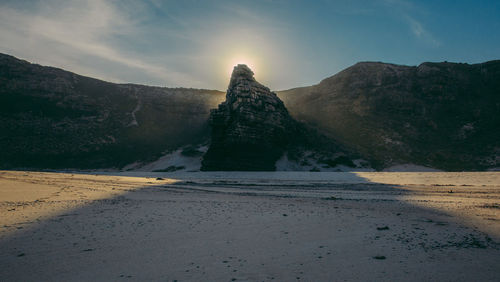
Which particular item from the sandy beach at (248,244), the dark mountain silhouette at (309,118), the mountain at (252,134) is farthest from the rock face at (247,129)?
the sandy beach at (248,244)

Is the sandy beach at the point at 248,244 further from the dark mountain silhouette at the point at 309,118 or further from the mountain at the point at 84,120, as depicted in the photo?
the mountain at the point at 84,120

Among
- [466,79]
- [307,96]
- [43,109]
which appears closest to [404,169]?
[307,96]

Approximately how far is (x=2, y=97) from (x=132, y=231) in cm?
6672

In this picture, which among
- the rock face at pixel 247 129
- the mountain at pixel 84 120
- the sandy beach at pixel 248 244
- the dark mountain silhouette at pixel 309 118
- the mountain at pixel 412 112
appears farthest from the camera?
the mountain at pixel 84 120

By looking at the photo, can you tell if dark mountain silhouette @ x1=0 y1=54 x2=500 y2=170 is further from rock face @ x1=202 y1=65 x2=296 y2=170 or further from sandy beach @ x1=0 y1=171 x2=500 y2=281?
sandy beach @ x1=0 y1=171 x2=500 y2=281

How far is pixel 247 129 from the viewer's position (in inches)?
1336

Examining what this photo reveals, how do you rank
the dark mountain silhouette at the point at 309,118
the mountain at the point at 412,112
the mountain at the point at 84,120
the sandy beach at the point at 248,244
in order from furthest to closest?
the mountain at the point at 84,120
the dark mountain silhouette at the point at 309,118
the mountain at the point at 412,112
the sandy beach at the point at 248,244

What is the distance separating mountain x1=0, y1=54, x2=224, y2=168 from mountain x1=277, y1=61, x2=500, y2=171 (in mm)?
27476

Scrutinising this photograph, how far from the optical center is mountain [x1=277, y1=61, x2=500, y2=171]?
3909 cm

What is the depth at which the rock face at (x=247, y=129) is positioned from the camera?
33.6 m

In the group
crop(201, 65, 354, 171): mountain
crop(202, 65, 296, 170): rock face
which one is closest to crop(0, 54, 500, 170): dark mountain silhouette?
crop(201, 65, 354, 171): mountain

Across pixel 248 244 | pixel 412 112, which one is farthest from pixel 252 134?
pixel 412 112

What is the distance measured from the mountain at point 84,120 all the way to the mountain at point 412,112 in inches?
1082

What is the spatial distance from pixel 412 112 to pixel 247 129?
36727 millimetres
